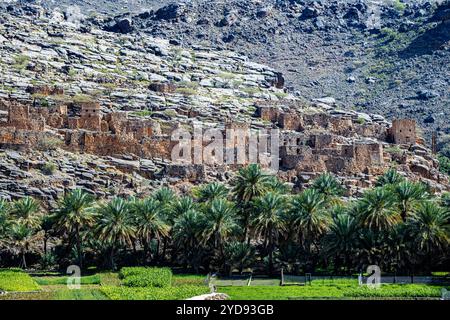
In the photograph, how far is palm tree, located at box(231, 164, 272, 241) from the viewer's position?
74875 mm

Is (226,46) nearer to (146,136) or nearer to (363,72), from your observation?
(363,72)

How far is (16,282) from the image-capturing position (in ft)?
205

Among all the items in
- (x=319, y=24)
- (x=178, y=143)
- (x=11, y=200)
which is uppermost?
(x=319, y=24)

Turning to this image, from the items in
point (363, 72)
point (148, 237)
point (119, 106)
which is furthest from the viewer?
point (363, 72)

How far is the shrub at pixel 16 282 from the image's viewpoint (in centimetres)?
5981

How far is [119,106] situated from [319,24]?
3404 inches

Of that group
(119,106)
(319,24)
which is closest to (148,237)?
(119,106)

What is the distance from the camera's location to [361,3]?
195125 mm

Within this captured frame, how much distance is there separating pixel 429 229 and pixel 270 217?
11.9 meters

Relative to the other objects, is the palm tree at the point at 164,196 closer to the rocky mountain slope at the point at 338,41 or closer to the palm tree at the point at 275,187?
the palm tree at the point at 275,187

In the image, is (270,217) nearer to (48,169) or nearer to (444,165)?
(48,169)

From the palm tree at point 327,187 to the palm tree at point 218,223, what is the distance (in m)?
8.50

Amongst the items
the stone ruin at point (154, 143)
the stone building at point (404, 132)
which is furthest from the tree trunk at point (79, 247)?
the stone building at point (404, 132)

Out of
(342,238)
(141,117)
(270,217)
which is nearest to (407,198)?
(342,238)
